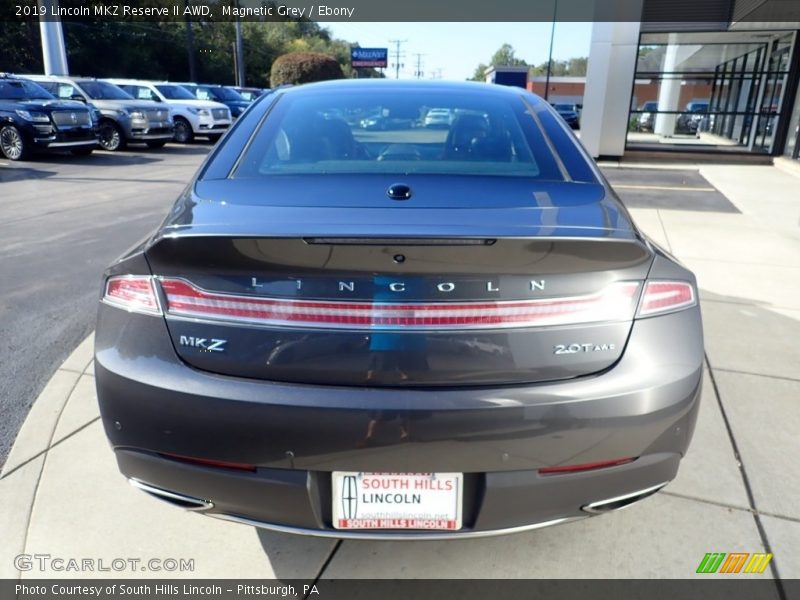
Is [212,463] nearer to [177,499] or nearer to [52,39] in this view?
[177,499]

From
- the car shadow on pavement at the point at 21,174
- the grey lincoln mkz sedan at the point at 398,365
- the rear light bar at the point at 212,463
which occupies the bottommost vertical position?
the car shadow on pavement at the point at 21,174

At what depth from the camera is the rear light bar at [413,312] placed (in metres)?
1.71

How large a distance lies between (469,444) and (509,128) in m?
1.54

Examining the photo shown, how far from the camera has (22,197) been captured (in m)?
9.91

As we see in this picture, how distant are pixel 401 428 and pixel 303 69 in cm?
4676

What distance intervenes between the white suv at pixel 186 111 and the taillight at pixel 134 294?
18496mm

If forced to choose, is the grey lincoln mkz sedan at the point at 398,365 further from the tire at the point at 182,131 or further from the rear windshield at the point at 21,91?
the tire at the point at 182,131

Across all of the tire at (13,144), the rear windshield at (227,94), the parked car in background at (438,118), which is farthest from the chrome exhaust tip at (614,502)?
the rear windshield at (227,94)

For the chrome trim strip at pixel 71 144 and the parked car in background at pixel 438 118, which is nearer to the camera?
the parked car in background at pixel 438 118

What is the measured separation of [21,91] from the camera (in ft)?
46.3

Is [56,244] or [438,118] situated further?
[56,244]

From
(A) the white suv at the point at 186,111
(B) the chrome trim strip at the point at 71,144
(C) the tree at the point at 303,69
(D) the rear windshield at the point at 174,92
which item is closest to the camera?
(B) the chrome trim strip at the point at 71,144

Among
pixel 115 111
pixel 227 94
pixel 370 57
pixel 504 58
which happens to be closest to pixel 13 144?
pixel 115 111

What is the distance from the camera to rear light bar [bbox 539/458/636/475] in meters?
1.79
